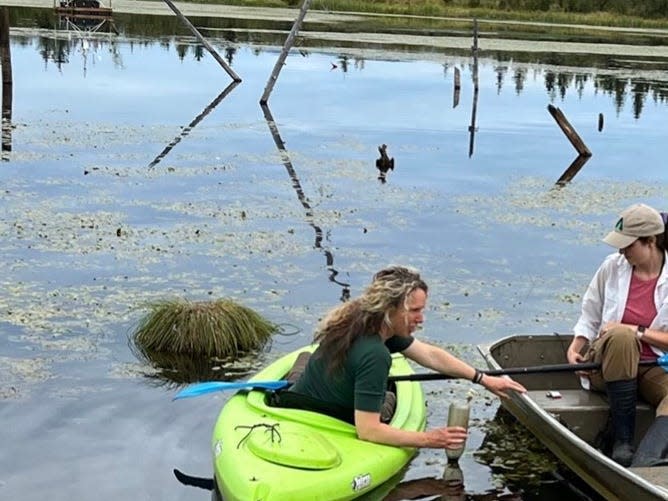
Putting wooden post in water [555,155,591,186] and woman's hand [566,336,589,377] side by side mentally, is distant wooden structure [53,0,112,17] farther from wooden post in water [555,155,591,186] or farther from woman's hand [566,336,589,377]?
woman's hand [566,336,589,377]

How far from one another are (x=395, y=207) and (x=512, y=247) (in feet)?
7.45

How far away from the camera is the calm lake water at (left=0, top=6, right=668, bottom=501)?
7488mm

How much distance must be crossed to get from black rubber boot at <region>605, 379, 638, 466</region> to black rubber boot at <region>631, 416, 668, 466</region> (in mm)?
262

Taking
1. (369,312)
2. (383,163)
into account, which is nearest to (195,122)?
(383,163)

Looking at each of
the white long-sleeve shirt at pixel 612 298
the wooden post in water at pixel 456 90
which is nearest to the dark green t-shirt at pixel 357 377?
the white long-sleeve shirt at pixel 612 298

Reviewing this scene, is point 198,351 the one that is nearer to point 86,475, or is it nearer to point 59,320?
point 59,320

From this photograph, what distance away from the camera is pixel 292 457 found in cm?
594

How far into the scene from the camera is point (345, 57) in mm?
37625

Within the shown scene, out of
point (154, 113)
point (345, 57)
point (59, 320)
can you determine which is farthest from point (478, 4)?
point (59, 320)

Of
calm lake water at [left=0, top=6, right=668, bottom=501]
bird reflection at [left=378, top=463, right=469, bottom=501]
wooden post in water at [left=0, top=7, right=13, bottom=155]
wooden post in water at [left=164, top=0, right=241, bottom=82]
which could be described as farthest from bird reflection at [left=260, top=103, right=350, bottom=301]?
wooden post in water at [left=0, top=7, right=13, bottom=155]

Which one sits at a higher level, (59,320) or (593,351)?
(593,351)

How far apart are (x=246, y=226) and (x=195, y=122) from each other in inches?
375

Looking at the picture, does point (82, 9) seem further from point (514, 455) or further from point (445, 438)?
point (445, 438)

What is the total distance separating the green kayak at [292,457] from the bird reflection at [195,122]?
11.4m
